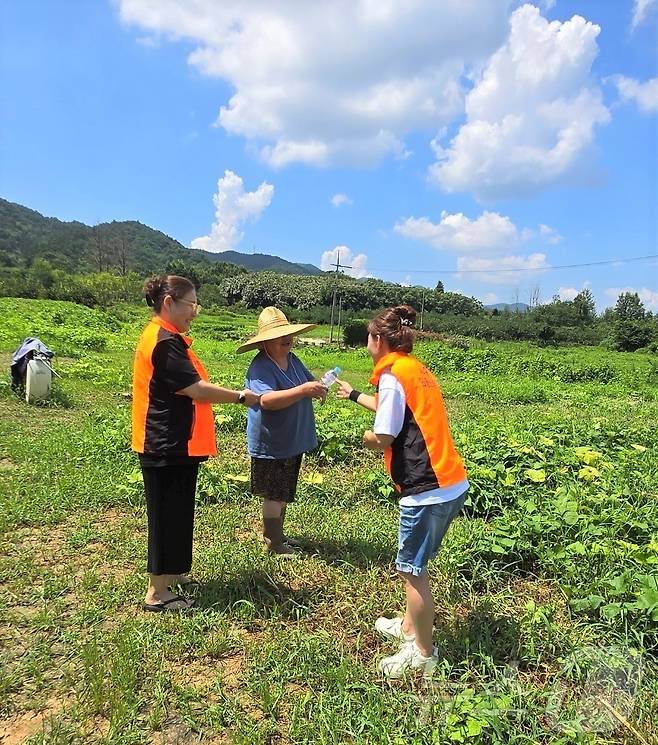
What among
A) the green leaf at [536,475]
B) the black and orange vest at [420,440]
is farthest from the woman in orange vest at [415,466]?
the green leaf at [536,475]

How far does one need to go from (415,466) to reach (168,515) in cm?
158

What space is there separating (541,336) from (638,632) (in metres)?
44.1

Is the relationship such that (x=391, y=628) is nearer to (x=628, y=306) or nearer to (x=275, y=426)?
(x=275, y=426)

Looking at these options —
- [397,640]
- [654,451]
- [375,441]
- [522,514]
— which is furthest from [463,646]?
[654,451]

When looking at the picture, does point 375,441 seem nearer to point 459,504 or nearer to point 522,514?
point 459,504

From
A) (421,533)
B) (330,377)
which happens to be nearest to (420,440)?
(421,533)

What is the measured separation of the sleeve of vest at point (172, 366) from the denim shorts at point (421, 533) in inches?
55.6

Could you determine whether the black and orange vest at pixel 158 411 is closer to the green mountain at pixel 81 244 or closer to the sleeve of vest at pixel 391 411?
the sleeve of vest at pixel 391 411

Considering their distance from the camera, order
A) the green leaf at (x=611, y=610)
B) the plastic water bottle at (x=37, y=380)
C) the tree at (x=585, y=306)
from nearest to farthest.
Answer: the green leaf at (x=611, y=610)
the plastic water bottle at (x=37, y=380)
the tree at (x=585, y=306)

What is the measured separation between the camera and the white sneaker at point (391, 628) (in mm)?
3010

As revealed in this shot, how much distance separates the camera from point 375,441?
9.00ft

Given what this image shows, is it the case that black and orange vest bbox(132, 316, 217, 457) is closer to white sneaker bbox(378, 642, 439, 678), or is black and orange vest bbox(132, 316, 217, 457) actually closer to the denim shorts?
the denim shorts

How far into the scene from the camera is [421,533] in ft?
8.75

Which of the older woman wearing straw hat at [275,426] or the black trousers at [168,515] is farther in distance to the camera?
the older woman wearing straw hat at [275,426]
